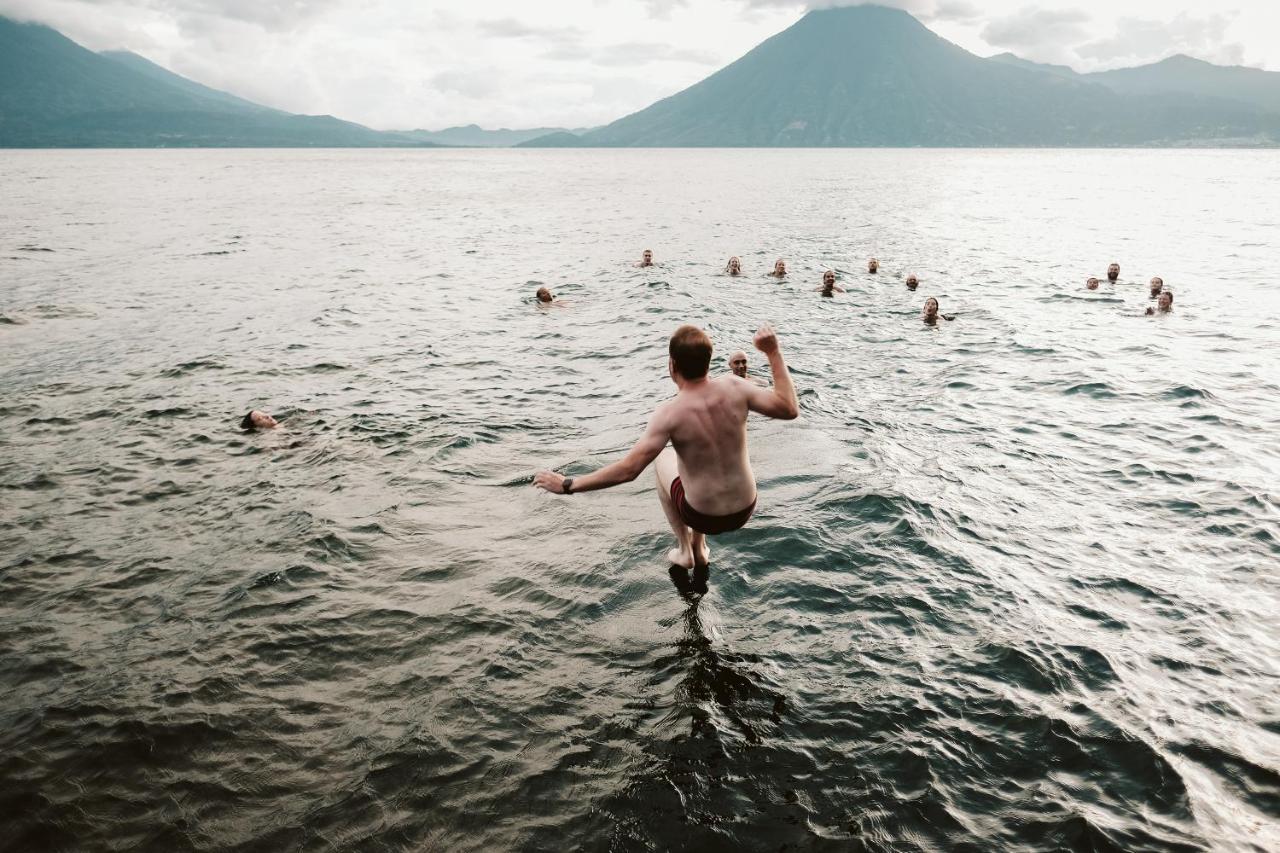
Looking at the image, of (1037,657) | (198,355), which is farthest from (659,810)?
(198,355)

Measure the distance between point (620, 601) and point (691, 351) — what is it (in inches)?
139

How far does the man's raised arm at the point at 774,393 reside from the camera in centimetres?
636

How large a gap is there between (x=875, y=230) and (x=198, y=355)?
4487 cm

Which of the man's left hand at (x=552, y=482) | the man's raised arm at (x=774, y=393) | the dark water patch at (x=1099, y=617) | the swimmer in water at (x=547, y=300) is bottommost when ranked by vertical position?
the swimmer in water at (x=547, y=300)

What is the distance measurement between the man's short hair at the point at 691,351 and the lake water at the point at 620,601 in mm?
3108

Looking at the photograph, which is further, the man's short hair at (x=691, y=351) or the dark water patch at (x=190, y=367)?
the dark water patch at (x=190, y=367)

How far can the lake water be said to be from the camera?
5.71 metres

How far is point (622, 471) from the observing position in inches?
248

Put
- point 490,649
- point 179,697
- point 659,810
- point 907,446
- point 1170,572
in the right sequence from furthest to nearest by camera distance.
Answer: point 907,446 → point 1170,572 → point 490,649 → point 179,697 → point 659,810

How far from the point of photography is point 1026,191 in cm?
9069

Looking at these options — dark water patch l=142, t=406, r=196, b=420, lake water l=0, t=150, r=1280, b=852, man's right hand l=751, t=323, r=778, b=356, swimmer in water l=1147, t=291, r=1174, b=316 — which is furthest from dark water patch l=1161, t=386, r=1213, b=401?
dark water patch l=142, t=406, r=196, b=420

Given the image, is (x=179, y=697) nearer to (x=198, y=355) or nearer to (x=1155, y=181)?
(x=198, y=355)

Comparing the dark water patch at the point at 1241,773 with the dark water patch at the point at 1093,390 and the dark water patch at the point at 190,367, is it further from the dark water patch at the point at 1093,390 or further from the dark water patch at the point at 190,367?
the dark water patch at the point at 190,367

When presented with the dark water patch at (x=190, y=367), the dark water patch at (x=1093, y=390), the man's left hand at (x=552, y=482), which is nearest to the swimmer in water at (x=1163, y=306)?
the dark water patch at (x=1093, y=390)
